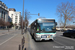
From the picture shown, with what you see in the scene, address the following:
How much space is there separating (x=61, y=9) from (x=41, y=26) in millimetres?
26843

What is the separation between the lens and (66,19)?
34.5 metres

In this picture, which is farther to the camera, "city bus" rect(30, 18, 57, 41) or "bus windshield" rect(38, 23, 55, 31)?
"bus windshield" rect(38, 23, 55, 31)

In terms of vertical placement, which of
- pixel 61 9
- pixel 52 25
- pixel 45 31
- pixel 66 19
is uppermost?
pixel 61 9

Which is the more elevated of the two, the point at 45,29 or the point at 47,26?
the point at 47,26

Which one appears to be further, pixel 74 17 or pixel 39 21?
pixel 74 17

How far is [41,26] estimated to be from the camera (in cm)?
1039

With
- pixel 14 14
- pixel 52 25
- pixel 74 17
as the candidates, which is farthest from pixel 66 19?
pixel 14 14

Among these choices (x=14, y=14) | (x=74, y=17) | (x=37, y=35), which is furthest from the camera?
(x=14, y=14)

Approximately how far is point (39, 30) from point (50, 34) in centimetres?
147

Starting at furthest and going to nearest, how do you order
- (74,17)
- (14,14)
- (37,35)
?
(14,14), (74,17), (37,35)

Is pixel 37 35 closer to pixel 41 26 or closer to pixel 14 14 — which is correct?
pixel 41 26

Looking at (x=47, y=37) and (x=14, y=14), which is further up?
(x=14, y=14)

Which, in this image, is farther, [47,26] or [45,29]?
[47,26]

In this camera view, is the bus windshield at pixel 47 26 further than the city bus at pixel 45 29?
Yes
